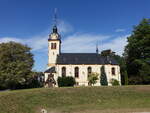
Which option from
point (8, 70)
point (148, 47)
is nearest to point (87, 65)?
point (148, 47)

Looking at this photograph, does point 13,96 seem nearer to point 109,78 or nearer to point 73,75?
point 73,75

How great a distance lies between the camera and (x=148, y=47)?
139 ft

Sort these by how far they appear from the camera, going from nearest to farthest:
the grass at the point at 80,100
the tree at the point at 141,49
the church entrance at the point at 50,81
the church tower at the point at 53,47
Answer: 1. the grass at the point at 80,100
2. the church entrance at the point at 50,81
3. the tree at the point at 141,49
4. the church tower at the point at 53,47

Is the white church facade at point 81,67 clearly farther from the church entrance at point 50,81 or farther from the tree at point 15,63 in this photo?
the church entrance at point 50,81

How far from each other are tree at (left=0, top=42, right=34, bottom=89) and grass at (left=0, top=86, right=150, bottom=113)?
11.4 meters

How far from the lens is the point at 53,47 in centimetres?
5262

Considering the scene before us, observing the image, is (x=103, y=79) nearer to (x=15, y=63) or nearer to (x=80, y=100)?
(x=80, y=100)

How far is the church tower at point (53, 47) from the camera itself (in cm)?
5203

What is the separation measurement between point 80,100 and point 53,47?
1202 inches

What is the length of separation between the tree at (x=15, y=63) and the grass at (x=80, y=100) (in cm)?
1135

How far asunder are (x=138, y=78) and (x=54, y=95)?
26855mm

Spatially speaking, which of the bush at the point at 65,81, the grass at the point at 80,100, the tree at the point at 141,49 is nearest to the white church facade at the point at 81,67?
the bush at the point at 65,81

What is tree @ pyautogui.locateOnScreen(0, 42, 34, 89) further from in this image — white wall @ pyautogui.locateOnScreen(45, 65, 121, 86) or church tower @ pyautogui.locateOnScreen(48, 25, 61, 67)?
church tower @ pyautogui.locateOnScreen(48, 25, 61, 67)

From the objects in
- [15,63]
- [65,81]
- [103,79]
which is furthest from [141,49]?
[15,63]
